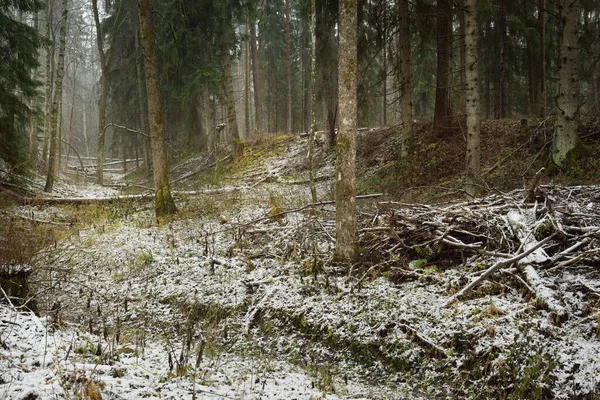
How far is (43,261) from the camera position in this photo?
838 cm

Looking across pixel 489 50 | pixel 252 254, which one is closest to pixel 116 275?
pixel 252 254

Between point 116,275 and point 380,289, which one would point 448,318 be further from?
point 116,275

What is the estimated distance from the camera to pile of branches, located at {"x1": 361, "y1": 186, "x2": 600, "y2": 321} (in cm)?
496

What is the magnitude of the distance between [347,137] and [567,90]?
6.62m

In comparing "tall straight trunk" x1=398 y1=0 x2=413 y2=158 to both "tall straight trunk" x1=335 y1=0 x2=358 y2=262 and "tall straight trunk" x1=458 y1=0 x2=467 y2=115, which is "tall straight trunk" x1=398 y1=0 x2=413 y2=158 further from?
"tall straight trunk" x1=335 y1=0 x2=358 y2=262

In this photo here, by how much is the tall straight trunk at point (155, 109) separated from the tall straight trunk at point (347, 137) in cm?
597

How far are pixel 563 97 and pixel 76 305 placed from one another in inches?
440

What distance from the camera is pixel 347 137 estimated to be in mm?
6188

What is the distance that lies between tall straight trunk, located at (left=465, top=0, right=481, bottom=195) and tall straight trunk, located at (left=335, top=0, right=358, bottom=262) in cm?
396

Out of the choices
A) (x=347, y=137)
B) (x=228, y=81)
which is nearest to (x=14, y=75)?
(x=228, y=81)

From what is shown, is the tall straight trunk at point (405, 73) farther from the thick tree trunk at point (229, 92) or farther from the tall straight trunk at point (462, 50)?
the thick tree trunk at point (229, 92)

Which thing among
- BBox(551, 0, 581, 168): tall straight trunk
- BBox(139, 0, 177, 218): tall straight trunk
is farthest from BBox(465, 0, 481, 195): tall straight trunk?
BBox(139, 0, 177, 218): tall straight trunk

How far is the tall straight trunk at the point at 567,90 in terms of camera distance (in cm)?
916

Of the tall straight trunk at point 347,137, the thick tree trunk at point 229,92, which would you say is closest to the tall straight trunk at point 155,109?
the tall straight trunk at point 347,137
